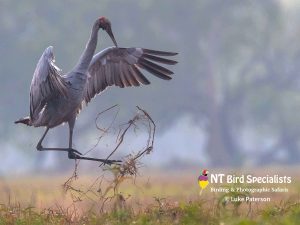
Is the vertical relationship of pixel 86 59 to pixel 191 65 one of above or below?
below

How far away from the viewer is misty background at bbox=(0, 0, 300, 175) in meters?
45.5

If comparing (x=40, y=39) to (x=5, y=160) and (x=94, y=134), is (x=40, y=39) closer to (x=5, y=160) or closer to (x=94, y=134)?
(x=94, y=134)

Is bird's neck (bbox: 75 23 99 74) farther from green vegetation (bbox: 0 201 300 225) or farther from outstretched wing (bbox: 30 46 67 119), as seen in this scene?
green vegetation (bbox: 0 201 300 225)

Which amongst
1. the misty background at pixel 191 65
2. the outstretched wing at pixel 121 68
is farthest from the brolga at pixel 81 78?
the misty background at pixel 191 65

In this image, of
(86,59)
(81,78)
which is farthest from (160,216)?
(86,59)

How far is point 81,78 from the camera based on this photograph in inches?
440

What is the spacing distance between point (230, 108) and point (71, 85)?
3724cm

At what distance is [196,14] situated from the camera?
47.0 m

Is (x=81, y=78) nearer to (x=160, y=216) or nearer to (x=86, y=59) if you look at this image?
(x=86, y=59)

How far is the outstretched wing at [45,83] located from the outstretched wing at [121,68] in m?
1.21

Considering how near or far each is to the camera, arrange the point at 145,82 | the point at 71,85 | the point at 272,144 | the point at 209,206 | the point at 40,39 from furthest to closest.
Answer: the point at 272,144 → the point at 40,39 → the point at 145,82 → the point at 71,85 → the point at 209,206

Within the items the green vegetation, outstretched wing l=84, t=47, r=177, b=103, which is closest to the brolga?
outstretched wing l=84, t=47, r=177, b=103

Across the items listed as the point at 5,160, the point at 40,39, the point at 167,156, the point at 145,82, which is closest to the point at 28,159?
the point at 5,160

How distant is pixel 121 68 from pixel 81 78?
1.27 metres
